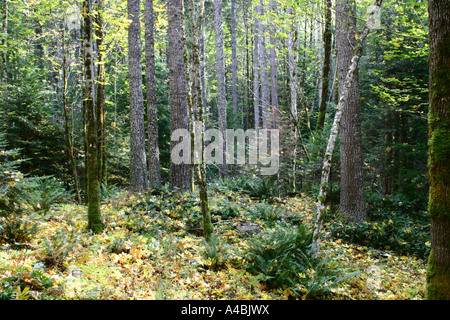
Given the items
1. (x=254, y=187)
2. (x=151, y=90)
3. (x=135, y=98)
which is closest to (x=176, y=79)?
(x=151, y=90)

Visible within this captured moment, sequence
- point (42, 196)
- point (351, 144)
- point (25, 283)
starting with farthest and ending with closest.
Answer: point (351, 144), point (42, 196), point (25, 283)

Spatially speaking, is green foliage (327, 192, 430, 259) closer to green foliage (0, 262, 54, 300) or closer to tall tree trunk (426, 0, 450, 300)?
tall tree trunk (426, 0, 450, 300)

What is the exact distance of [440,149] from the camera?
10.5 feet

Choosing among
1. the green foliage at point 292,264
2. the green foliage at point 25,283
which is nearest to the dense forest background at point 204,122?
the green foliage at point 292,264

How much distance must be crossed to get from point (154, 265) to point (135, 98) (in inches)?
257

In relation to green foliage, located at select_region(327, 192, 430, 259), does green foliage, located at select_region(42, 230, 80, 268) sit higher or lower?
higher

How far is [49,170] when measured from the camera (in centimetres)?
1088

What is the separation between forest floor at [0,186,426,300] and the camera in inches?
150

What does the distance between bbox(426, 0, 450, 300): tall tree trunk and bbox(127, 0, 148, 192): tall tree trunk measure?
8487 millimetres

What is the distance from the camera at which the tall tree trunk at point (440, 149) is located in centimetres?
314

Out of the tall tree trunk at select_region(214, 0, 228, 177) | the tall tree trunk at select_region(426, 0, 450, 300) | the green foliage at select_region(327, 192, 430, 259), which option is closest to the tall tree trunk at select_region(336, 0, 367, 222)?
the green foliage at select_region(327, 192, 430, 259)

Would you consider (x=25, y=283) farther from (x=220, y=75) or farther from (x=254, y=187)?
(x=220, y=75)
